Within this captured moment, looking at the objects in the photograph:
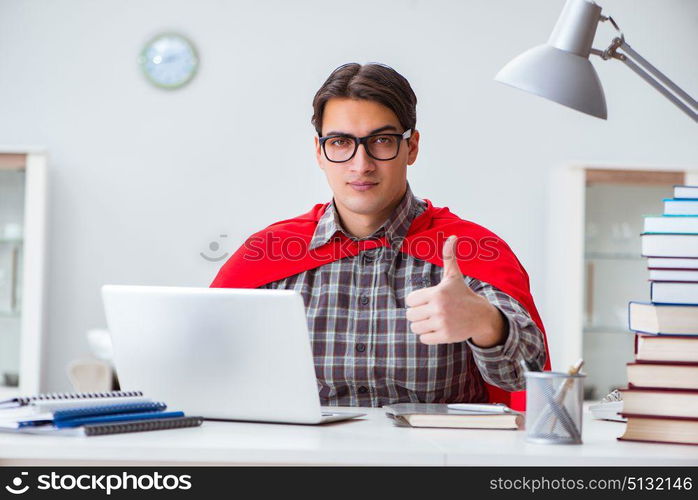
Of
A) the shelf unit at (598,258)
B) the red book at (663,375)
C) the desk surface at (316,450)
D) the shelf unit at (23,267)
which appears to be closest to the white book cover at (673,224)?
the red book at (663,375)

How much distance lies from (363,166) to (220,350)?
0.81m

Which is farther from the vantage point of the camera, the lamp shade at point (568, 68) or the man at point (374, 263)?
the man at point (374, 263)

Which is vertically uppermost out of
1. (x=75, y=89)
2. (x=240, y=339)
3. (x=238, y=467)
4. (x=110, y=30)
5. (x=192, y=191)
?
(x=110, y=30)

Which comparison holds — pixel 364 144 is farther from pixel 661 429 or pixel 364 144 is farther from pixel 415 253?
pixel 661 429

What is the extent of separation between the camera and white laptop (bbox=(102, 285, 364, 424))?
1440 millimetres

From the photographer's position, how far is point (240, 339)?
4.83ft

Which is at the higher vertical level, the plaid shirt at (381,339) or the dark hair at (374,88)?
the dark hair at (374,88)

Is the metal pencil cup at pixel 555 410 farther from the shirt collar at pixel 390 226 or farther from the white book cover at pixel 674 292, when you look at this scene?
the shirt collar at pixel 390 226

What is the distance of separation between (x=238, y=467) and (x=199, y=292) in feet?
1.26

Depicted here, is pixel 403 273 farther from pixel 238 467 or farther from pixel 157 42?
pixel 157 42

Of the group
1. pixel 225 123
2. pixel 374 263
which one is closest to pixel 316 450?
pixel 374 263

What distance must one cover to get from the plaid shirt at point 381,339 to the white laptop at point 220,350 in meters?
0.52

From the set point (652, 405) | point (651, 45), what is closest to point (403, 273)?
point (652, 405)

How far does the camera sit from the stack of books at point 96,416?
1.32 m
